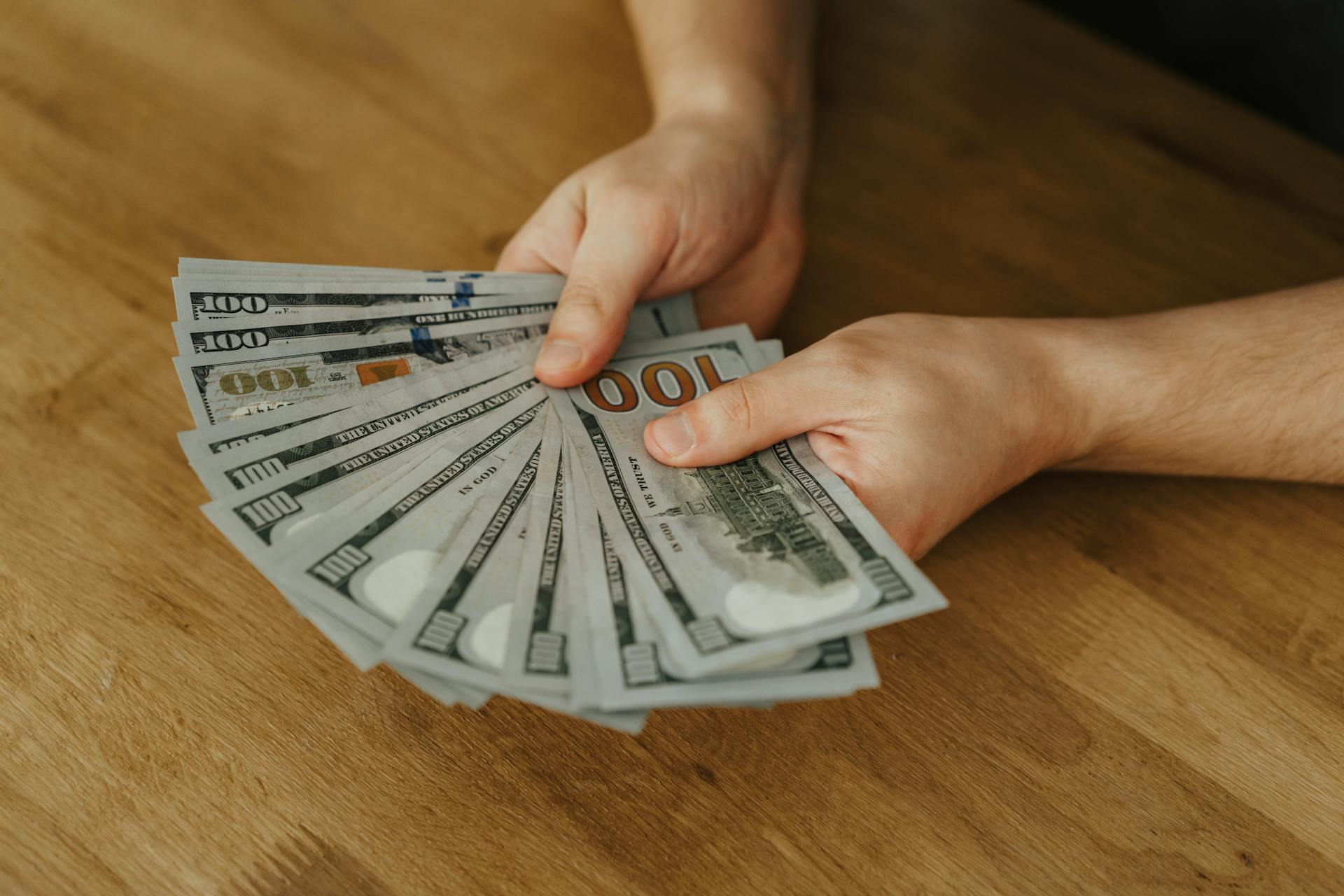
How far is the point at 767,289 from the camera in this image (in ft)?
3.02

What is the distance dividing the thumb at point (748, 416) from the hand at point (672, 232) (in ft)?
0.39

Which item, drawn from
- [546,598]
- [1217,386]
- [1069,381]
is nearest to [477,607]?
[546,598]

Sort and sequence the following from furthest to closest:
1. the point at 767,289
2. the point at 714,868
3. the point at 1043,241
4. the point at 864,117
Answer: the point at 864,117, the point at 1043,241, the point at 767,289, the point at 714,868

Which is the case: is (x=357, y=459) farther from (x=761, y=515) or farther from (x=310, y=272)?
(x=761, y=515)

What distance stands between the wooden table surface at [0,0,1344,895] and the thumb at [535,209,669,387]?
20 cm

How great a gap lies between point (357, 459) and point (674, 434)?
0.77 feet

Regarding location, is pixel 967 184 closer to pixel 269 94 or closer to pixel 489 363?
pixel 489 363

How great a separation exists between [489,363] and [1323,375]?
0.72 metres

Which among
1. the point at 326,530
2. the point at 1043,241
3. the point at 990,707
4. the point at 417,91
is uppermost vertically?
the point at 417,91

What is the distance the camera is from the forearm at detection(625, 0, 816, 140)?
3.14 feet

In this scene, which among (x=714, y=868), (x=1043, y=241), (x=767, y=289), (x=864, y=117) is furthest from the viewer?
(x=864, y=117)

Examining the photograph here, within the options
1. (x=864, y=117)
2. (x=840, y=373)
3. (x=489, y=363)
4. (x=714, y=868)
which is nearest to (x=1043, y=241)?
(x=864, y=117)

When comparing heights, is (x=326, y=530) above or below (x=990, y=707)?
above

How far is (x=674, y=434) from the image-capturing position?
0.66 meters
